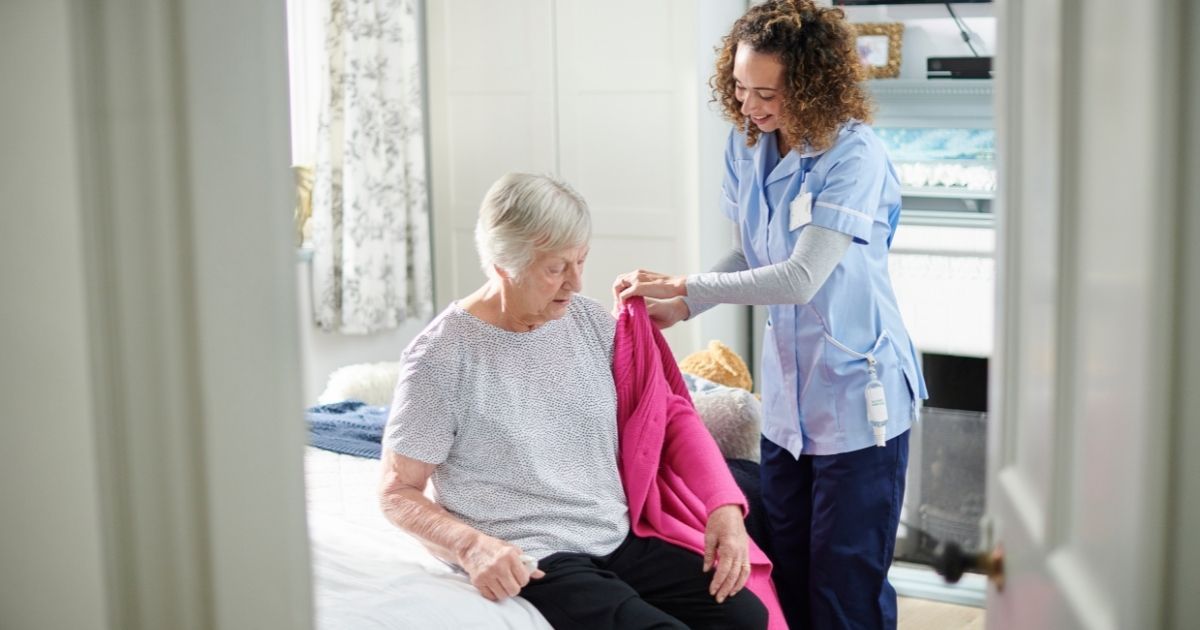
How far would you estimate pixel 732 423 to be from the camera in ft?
10.2

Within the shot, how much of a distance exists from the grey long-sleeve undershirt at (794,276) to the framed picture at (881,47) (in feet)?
5.69

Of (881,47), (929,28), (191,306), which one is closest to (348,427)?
(881,47)

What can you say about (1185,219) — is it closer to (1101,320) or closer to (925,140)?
(1101,320)

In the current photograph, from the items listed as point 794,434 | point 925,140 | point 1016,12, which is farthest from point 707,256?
point 1016,12

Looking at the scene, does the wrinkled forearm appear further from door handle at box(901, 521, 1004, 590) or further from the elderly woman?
door handle at box(901, 521, 1004, 590)

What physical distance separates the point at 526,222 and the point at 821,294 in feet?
1.95

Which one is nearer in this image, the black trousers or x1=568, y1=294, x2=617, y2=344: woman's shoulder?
the black trousers

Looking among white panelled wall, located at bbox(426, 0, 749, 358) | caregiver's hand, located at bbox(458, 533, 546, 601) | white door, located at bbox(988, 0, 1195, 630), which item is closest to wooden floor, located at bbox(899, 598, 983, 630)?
white panelled wall, located at bbox(426, 0, 749, 358)

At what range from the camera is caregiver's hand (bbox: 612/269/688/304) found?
8.02 feet

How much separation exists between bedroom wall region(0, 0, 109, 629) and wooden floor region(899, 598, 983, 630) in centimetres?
296

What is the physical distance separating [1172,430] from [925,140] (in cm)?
335

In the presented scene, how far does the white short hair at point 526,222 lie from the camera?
88.8 inches

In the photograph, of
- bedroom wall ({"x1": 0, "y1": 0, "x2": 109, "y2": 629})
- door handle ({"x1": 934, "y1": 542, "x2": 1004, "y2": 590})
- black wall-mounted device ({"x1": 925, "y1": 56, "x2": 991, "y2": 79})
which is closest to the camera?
bedroom wall ({"x1": 0, "y1": 0, "x2": 109, "y2": 629})

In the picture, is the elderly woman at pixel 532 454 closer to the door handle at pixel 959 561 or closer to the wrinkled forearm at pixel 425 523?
the wrinkled forearm at pixel 425 523
